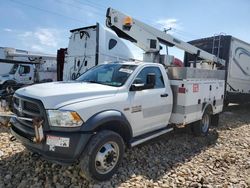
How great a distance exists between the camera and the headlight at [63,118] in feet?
11.8

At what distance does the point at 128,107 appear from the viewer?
175 inches

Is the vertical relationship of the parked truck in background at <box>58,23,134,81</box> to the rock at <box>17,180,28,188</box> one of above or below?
above

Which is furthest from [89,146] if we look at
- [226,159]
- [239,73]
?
[239,73]

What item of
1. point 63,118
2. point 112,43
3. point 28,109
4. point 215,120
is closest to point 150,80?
point 63,118

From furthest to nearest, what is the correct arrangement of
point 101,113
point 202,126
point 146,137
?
point 202,126 → point 146,137 → point 101,113

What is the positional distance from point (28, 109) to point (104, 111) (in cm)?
119

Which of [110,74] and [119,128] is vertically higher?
[110,74]

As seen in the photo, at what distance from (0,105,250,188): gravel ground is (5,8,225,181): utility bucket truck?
45 centimetres

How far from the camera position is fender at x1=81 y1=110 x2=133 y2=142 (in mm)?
3734

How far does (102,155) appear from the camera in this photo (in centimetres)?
397

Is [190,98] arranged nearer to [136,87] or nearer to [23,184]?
[136,87]

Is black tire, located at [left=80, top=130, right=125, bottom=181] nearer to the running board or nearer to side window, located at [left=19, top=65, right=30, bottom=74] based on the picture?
the running board

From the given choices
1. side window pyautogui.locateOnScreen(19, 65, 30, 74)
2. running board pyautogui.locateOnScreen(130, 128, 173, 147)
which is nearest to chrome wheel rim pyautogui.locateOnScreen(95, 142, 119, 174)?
running board pyautogui.locateOnScreen(130, 128, 173, 147)

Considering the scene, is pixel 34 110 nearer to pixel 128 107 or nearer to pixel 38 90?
pixel 38 90
